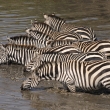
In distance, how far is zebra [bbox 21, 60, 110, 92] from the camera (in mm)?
11266

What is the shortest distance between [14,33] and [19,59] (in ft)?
17.1

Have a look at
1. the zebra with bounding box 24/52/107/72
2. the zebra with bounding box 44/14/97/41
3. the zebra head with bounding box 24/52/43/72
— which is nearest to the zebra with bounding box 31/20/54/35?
the zebra with bounding box 44/14/97/41

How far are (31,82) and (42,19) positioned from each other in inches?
516

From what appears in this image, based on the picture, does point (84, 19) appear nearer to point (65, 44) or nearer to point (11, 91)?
point (65, 44)

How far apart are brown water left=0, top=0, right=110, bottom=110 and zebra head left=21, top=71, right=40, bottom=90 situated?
136mm

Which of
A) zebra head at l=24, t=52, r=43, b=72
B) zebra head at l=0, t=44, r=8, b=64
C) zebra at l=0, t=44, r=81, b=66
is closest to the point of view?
zebra head at l=24, t=52, r=43, b=72

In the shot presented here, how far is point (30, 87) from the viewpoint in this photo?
12.0 metres

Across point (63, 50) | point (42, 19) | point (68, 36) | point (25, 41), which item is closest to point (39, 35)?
point (25, 41)

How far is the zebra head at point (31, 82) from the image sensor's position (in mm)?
11742

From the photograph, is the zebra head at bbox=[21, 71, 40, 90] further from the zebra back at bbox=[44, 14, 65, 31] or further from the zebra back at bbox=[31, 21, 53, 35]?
the zebra back at bbox=[44, 14, 65, 31]

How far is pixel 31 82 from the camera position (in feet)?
39.0

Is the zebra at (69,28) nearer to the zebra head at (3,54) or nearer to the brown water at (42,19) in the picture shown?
the brown water at (42,19)

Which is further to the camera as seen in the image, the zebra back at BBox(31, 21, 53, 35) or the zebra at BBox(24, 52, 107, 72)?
the zebra back at BBox(31, 21, 53, 35)

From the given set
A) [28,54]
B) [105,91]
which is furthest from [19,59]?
[105,91]
